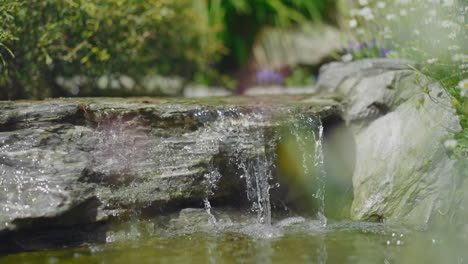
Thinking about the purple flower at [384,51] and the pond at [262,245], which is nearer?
the pond at [262,245]

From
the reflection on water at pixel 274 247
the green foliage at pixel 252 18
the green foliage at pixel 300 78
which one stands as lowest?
the reflection on water at pixel 274 247

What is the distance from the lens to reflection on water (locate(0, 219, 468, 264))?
318 centimetres

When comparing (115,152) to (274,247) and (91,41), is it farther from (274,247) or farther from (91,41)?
(91,41)

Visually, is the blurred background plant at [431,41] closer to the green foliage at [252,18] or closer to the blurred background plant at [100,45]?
the blurred background plant at [100,45]

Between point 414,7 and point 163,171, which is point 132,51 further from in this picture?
point 414,7

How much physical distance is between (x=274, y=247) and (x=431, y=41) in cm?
215

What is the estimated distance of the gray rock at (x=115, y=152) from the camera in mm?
3447

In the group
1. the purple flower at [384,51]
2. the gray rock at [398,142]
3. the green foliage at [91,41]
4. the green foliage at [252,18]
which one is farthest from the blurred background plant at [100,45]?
the gray rock at [398,142]

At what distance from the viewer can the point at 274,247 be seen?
11.1ft

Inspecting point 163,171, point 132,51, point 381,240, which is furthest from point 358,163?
point 132,51

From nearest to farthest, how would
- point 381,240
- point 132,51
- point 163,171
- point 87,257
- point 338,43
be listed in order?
point 87,257 → point 381,240 → point 163,171 → point 132,51 → point 338,43

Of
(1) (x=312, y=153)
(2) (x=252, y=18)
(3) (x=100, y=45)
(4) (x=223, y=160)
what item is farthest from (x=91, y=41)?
(2) (x=252, y=18)

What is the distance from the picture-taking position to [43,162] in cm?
353

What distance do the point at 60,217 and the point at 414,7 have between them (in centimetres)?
327
